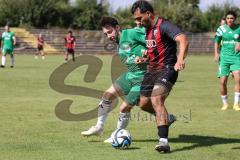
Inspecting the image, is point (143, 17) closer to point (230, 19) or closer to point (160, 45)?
point (160, 45)

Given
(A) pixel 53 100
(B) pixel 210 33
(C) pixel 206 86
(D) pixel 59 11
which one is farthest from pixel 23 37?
(A) pixel 53 100

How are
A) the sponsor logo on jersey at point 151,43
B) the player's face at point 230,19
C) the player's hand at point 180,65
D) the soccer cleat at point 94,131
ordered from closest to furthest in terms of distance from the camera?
the player's hand at point 180,65
the sponsor logo on jersey at point 151,43
the soccer cleat at point 94,131
the player's face at point 230,19

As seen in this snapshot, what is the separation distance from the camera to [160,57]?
25.6ft

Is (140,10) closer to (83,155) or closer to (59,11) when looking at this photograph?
(83,155)

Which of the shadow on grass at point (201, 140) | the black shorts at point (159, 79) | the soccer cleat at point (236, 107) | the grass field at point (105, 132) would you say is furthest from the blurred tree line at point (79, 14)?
the black shorts at point (159, 79)

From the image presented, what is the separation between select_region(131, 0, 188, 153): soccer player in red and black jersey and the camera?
761 cm

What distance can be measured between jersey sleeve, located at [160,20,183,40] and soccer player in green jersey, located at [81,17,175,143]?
28.1 inches

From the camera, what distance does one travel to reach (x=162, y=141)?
754cm

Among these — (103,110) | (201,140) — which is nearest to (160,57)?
(103,110)

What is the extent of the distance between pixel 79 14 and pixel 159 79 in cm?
6507

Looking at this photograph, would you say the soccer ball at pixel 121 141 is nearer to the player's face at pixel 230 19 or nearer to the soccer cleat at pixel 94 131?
the soccer cleat at pixel 94 131

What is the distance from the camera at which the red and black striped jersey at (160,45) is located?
25.2ft

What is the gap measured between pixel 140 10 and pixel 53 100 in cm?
673

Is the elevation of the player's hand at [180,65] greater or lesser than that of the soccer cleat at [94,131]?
greater
